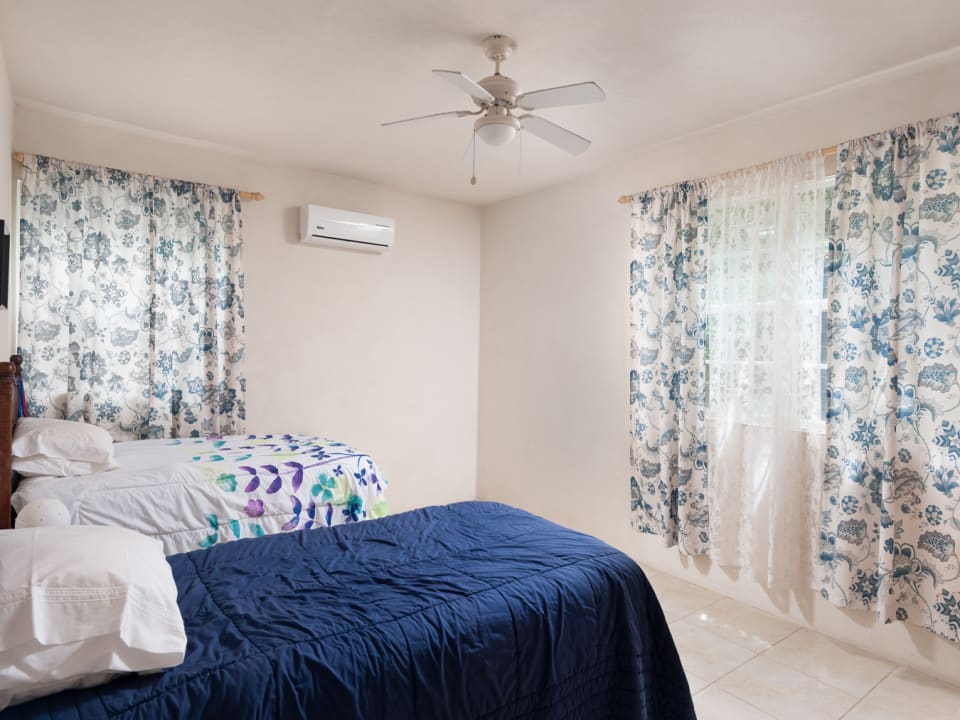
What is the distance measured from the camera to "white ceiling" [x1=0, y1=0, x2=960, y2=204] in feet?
7.04

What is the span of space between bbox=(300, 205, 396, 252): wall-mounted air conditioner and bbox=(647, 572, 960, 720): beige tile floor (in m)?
3.19

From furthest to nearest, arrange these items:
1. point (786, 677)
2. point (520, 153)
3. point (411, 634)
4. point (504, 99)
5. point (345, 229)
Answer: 1. point (345, 229)
2. point (520, 153)
3. point (786, 677)
4. point (504, 99)
5. point (411, 634)

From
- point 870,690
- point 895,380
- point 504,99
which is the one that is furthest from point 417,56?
point 870,690

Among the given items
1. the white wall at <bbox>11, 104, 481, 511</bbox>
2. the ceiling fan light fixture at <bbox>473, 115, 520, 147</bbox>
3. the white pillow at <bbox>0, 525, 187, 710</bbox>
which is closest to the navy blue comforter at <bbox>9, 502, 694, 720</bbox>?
the white pillow at <bbox>0, 525, 187, 710</bbox>

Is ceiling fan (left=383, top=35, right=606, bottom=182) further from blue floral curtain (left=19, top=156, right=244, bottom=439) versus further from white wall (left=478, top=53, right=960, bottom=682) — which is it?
blue floral curtain (left=19, top=156, right=244, bottom=439)

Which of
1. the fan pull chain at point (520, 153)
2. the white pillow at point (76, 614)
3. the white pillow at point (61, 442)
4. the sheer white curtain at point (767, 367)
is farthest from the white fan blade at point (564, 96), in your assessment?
the white pillow at point (61, 442)

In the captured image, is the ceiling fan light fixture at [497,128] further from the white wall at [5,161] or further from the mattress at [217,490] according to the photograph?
the white wall at [5,161]

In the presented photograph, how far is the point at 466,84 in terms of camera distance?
211 centimetres

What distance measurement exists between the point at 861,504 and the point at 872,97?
1.91 metres

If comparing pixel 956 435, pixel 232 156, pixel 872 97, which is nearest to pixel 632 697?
pixel 956 435

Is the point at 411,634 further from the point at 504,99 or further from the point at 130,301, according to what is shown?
the point at 130,301

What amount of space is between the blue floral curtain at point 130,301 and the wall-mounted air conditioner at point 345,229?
18.5 inches

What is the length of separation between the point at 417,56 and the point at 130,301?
88.0 inches

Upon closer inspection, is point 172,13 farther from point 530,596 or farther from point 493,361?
point 493,361
